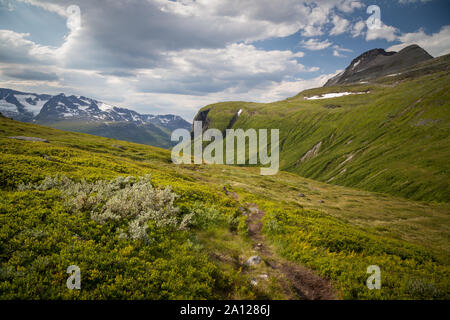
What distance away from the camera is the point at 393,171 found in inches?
4205

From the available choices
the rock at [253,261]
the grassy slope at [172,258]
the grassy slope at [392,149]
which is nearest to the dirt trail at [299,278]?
the grassy slope at [172,258]

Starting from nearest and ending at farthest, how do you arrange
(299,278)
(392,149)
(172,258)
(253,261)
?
(172,258) → (299,278) → (253,261) → (392,149)

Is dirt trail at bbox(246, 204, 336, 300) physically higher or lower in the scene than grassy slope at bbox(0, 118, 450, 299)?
lower

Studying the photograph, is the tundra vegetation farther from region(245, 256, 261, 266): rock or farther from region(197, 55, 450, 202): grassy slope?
region(197, 55, 450, 202): grassy slope

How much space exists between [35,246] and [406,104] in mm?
214023

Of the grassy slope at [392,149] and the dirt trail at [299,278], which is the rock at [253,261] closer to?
the dirt trail at [299,278]

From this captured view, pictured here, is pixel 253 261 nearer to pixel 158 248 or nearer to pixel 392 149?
pixel 158 248

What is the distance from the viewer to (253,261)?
11070 millimetres

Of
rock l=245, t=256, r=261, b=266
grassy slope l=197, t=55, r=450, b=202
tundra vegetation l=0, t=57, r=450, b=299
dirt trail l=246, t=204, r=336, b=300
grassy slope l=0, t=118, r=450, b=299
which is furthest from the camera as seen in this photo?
grassy slope l=197, t=55, r=450, b=202

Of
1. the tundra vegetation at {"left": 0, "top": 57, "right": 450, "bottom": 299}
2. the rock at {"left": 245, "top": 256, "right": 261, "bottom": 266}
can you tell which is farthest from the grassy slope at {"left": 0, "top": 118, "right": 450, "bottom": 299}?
the rock at {"left": 245, "top": 256, "right": 261, "bottom": 266}

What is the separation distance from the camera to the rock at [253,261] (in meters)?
11.0

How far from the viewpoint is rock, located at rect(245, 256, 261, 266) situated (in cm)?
1097

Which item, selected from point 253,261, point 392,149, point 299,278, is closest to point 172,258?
point 253,261
